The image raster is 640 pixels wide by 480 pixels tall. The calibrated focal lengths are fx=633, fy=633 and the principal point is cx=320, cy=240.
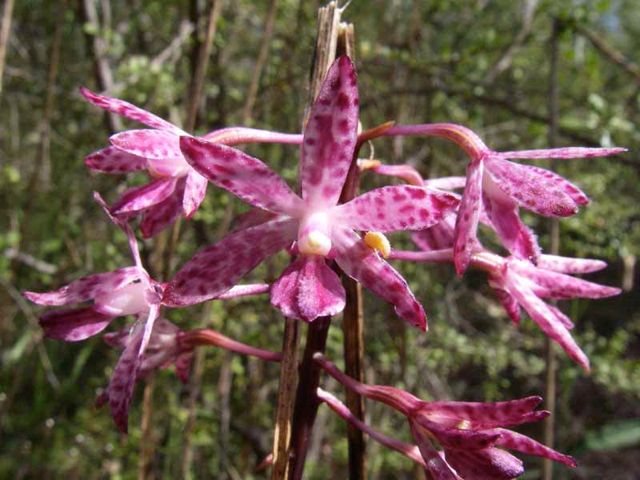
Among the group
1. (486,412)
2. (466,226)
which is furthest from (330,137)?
(486,412)

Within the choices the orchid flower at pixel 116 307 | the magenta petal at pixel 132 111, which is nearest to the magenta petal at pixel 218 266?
the orchid flower at pixel 116 307

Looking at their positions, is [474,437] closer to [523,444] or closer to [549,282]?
[523,444]

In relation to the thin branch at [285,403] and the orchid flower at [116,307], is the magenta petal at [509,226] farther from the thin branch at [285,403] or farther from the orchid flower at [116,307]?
the orchid flower at [116,307]

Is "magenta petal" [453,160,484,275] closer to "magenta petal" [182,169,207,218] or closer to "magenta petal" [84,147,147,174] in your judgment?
"magenta petal" [182,169,207,218]

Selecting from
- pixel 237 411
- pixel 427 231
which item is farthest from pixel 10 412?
pixel 427 231

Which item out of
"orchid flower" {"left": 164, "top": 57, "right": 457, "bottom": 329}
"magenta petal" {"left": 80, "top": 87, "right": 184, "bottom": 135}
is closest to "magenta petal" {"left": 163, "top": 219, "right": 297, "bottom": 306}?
"orchid flower" {"left": 164, "top": 57, "right": 457, "bottom": 329}

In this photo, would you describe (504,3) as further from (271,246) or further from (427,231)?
(271,246)

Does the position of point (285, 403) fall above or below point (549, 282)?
below
